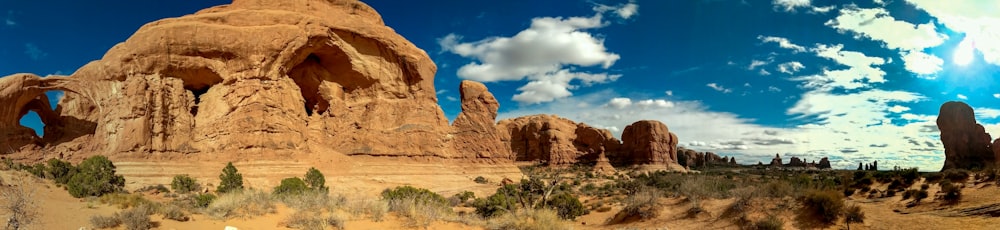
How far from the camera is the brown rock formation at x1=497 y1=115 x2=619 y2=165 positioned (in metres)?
69.1

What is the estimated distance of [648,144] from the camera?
66875 mm

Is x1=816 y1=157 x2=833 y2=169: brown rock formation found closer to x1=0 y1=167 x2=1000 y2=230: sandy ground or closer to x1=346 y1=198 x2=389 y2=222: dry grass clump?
x1=0 y1=167 x2=1000 y2=230: sandy ground

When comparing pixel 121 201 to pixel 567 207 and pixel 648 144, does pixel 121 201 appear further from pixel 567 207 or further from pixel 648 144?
pixel 648 144

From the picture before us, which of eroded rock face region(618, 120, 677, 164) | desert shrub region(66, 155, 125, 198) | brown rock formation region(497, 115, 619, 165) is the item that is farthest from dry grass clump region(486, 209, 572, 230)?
eroded rock face region(618, 120, 677, 164)

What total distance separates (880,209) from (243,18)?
31713 millimetres

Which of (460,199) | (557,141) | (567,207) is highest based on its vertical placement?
(557,141)

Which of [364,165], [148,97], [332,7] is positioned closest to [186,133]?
[148,97]

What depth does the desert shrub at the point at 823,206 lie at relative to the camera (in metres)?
14.3

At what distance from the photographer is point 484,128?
38.4 m

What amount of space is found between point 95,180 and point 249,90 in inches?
360

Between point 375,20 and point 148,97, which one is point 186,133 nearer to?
point 148,97

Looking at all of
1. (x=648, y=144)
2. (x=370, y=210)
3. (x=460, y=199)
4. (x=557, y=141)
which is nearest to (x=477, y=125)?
(x=460, y=199)

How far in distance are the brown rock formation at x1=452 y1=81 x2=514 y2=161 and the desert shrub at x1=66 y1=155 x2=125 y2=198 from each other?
2072 centimetres

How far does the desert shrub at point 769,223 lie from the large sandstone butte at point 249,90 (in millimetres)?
22196
